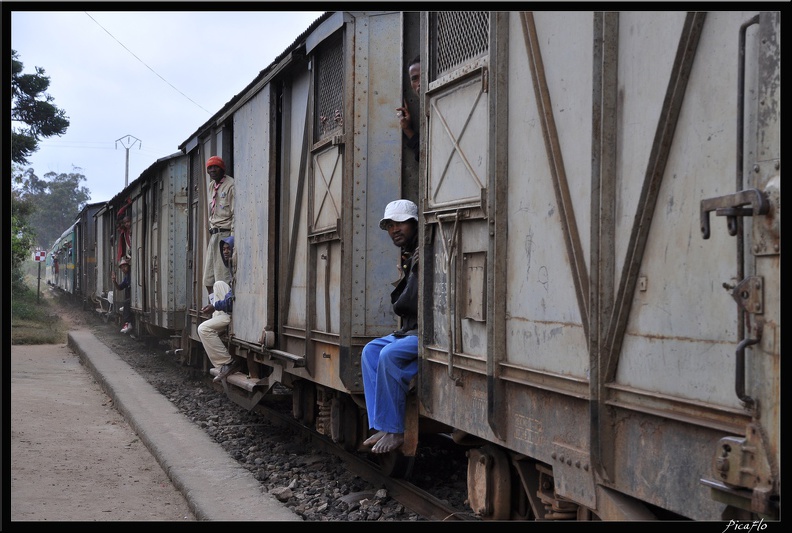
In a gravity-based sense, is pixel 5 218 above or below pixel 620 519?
above

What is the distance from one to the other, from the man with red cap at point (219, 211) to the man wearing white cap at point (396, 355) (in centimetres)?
493

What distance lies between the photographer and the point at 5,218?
6.07 m

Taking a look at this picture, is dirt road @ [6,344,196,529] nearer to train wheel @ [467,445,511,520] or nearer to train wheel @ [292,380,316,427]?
train wheel @ [292,380,316,427]

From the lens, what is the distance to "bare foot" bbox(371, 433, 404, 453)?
Result: 5.25 m

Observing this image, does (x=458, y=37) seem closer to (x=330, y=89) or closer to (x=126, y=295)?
(x=330, y=89)

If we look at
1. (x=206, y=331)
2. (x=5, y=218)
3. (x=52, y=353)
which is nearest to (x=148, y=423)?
(x=206, y=331)

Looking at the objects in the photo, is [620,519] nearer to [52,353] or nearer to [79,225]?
[52,353]

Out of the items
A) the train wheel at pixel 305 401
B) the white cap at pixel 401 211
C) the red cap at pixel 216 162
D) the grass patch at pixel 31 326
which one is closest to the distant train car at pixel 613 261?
the white cap at pixel 401 211

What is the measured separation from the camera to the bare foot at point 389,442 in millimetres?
5246

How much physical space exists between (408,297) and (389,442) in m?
0.91

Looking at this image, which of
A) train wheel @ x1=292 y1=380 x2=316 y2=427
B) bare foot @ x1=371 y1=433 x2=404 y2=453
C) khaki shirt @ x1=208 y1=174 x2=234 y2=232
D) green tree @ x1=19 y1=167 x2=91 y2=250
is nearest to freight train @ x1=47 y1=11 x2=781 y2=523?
bare foot @ x1=371 y1=433 x2=404 y2=453

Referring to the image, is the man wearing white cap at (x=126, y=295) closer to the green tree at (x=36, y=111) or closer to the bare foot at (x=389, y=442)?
the green tree at (x=36, y=111)

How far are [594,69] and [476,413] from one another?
6.35ft

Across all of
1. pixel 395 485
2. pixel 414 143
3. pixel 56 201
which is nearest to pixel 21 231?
pixel 395 485
